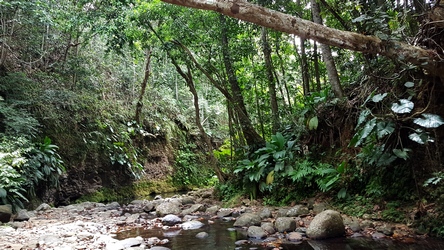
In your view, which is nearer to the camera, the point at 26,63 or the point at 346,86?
the point at 346,86

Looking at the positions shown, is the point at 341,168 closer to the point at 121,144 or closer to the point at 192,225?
the point at 192,225

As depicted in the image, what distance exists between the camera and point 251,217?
5.82m

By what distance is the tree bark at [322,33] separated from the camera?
3480 mm

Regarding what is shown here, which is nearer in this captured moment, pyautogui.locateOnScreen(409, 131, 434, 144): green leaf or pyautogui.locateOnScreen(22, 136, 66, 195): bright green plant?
pyautogui.locateOnScreen(409, 131, 434, 144): green leaf

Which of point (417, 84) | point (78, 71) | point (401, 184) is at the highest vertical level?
point (78, 71)

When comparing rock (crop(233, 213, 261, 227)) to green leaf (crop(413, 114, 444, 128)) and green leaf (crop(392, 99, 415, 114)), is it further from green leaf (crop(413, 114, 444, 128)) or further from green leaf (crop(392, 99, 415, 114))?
green leaf (crop(413, 114, 444, 128))

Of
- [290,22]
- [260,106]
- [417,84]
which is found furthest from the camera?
[260,106]

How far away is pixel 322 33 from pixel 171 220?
4.69 m

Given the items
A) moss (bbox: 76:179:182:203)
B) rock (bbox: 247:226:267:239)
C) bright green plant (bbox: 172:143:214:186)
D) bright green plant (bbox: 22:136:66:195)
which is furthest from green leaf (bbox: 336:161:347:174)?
bright green plant (bbox: 172:143:214:186)

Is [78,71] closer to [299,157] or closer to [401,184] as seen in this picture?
[299,157]

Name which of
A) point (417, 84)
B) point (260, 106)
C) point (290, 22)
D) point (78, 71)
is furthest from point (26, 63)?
point (417, 84)

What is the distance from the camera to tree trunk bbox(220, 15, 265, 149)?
8516mm

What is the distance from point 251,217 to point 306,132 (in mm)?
2483

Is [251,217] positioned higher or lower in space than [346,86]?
lower
